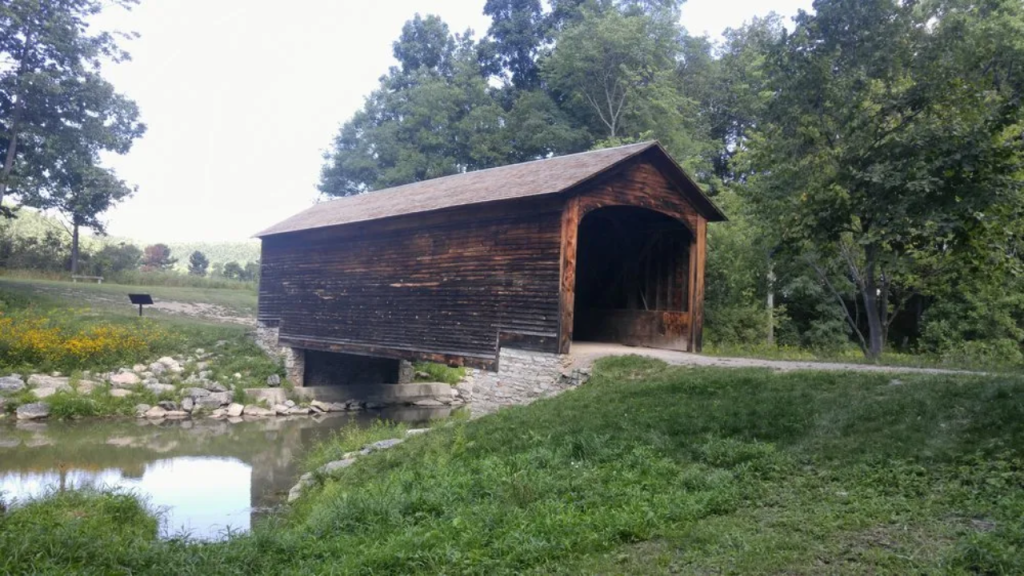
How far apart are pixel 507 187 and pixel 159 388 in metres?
10.5

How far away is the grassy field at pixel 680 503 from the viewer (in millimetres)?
4555

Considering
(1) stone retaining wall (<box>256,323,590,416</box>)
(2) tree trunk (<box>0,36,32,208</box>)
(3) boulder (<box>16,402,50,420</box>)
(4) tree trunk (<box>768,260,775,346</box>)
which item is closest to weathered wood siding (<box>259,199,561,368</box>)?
(1) stone retaining wall (<box>256,323,590,416</box>)

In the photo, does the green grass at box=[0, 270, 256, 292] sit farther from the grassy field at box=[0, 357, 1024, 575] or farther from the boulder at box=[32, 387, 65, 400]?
the grassy field at box=[0, 357, 1024, 575]

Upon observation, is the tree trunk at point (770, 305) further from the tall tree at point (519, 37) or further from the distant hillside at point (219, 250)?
the distant hillside at point (219, 250)

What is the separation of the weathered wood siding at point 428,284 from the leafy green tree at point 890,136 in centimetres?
428

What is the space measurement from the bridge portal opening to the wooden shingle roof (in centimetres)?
123

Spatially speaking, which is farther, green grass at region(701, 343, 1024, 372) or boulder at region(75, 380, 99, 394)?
boulder at region(75, 380, 99, 394)

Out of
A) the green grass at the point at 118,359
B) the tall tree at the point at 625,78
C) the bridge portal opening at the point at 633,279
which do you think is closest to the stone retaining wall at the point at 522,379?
the bridge portal opening at the point at 633,279

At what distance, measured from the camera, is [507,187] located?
13.6 meters

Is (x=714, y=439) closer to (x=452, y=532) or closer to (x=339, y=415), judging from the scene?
(x=452, y=532)

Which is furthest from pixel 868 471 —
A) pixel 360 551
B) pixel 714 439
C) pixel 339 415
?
pixel 339 415

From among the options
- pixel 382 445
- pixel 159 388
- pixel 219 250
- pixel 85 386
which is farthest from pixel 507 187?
pixel 219 250

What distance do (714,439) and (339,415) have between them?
551 inches

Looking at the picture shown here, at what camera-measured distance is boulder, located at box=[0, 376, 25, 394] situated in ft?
52.0
